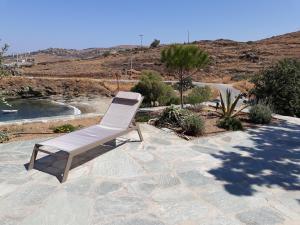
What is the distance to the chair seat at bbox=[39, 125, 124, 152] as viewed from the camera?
491 centimetres

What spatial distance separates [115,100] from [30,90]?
2956 centimetres

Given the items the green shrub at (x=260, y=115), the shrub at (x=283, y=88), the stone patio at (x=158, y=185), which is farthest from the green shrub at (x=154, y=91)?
the stone patio at (x=158, y=185)

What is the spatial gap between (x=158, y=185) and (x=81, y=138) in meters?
1.60

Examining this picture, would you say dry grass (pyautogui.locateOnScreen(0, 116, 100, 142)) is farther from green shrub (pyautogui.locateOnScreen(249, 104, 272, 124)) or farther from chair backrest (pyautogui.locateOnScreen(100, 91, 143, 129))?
green shrub (pyautogui.locateOnScreen(249, 104, 272, 124))

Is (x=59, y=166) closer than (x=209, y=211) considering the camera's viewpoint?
No

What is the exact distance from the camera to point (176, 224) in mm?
3592

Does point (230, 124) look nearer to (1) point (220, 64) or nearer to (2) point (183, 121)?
(2) point (183, 121)

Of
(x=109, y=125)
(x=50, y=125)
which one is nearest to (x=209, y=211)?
(x=109, y=125)

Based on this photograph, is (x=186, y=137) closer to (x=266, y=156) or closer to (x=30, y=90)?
(x=266, y=156)

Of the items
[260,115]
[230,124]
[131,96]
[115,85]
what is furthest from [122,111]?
[115,85]

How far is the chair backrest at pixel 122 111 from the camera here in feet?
21.1

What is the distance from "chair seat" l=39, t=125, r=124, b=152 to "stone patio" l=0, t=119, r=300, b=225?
1.23ft

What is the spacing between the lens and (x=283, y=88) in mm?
11992

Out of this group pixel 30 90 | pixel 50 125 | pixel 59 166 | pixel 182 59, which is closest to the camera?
pixel 59 166
